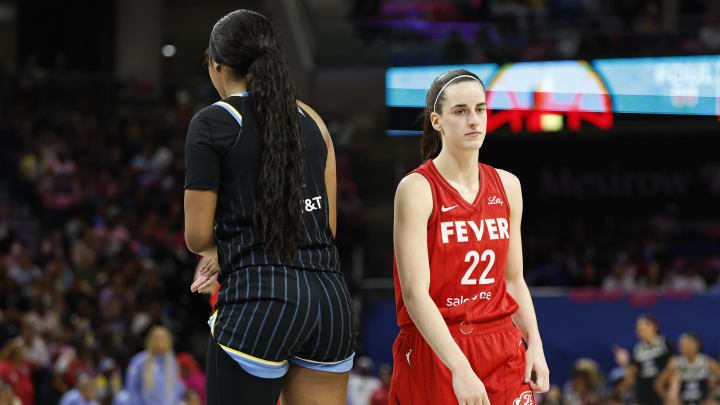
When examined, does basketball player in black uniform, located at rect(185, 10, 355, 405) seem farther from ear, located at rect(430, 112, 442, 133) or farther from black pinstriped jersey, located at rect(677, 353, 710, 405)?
black pinstriped jersey, located at rect(677, 353, 710, 405)

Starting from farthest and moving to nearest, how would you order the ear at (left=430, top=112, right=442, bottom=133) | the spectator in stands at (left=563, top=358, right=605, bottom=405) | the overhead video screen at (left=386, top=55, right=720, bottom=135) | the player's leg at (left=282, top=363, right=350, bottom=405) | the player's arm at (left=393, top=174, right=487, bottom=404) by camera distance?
the overhead video screen at (left=386, top=55, right=720, bottom=135), the spectator in stands at (left=563, top=358, right=605, bottom=405), the ear at (left=430, top=112, right=442, bottom=133), the player's arm at (left=393, top=174, right=487, bottom=404), the player's leg at (left=282, top=363, right=350, bottom=405)

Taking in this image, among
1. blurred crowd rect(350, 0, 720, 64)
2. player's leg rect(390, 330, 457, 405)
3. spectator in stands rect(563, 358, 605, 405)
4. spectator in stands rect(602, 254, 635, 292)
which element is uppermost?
blurred crowd rect(350, 0, 720, 64)

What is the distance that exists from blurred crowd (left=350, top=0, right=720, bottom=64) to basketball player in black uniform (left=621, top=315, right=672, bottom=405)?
3977 mm

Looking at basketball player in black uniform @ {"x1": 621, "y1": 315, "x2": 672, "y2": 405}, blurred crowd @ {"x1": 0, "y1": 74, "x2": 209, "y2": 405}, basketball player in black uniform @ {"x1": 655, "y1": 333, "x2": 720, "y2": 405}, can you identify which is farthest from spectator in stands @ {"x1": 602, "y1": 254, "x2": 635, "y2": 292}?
blurred crowd @ {"x1": 0, "y1": 74, "x2": 209, "y2": 405}

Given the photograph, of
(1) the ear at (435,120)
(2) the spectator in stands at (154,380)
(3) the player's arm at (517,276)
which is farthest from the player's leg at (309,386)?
(2) the spectator in stands at (154,380)

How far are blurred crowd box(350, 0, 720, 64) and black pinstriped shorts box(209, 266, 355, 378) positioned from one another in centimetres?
1031

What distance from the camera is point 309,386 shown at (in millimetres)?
2742

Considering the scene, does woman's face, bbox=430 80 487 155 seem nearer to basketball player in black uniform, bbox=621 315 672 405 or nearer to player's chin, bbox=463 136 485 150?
player's chin, bbox=463 136 485 150

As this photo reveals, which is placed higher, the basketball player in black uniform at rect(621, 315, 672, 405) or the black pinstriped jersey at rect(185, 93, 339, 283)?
the black pinstriped jersey at rect(185, 93, 339, 283)

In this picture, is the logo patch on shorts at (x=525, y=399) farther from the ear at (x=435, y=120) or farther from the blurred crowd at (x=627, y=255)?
the blurred crowd at (x=627, y=255)

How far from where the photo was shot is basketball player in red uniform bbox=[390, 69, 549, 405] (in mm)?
3094

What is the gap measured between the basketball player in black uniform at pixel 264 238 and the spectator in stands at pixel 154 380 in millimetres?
6704

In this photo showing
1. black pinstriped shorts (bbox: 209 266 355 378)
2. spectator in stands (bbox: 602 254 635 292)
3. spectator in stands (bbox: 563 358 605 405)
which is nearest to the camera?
black pinstriped shorts (bbox: 209 266 355 378)

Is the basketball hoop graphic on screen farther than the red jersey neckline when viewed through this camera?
Yes
